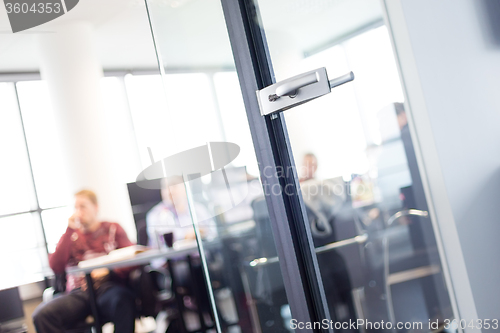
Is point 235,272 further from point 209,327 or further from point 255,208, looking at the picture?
point 209,327

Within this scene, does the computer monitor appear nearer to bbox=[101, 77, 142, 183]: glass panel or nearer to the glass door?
bbox=[101, 77, 142, 183]: glass panel

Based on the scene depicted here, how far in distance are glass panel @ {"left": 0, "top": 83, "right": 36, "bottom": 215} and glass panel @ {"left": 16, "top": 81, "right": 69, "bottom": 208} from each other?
0.08 meters

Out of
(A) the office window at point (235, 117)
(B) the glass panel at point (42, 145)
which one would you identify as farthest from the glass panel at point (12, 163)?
(A) the office window at point (235, 117)

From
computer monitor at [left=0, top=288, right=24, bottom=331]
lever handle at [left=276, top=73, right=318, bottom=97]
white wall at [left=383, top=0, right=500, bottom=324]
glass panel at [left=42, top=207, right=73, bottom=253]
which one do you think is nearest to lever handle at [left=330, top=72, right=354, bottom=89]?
lever handle at [left=276, top=73, right=318, bottom=97]

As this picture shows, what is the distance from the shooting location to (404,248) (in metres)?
1.27

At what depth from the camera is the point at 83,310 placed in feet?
10.1

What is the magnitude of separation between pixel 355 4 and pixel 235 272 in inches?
34.5

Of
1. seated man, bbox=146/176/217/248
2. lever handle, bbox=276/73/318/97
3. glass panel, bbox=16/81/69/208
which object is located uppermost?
glass panel, bbox=16/81/69/208

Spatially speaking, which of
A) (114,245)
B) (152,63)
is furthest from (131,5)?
(114,245)

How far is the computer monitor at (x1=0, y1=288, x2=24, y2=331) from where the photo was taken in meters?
4.11

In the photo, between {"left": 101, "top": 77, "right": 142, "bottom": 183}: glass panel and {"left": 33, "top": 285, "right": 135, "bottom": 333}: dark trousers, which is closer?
{"left": 33, "top": 285, "right": 135, "bottom": 333}: dark trousers

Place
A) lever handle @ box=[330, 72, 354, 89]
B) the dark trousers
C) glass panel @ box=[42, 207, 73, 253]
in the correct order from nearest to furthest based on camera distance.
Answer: lever handle @ box=[330, 72, 354, 89], the dark trousers, glass panel @ box=[42, 207, 73, 253]

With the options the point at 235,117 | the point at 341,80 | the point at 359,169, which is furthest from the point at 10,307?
the point at 341,80

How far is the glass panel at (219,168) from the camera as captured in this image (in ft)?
4.49
